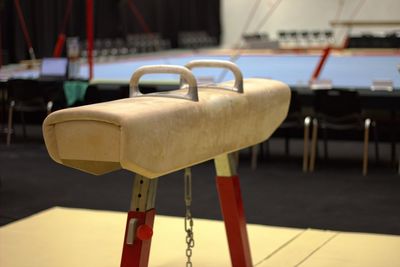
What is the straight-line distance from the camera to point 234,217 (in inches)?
161

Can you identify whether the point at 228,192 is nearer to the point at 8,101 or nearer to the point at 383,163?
the point at 383,163

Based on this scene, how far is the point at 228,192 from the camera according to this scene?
4.09 meters

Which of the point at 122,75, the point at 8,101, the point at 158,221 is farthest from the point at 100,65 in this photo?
the point at 158,221

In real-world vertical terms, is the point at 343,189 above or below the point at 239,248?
below

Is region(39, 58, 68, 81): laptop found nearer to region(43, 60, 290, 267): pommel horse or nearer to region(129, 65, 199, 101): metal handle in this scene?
region(43, 60, 290, 267): pommel horse

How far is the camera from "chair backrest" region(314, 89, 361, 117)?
26.5 feet

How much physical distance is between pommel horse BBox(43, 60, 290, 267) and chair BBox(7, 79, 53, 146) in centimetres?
515

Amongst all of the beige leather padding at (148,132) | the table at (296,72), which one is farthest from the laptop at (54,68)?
the beige leather padding at (148,132)

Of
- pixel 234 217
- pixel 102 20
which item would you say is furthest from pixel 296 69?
pixel 234 217

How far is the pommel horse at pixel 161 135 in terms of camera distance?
2898mm

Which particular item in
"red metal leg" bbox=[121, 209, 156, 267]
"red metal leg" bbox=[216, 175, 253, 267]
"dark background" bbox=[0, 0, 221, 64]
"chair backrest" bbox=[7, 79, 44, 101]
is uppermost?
"red metal leg" bbox=[121, 209, 156, 267]

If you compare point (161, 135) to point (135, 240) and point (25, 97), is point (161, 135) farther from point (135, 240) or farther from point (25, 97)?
point (25, 97)

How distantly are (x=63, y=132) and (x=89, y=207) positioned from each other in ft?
11.7

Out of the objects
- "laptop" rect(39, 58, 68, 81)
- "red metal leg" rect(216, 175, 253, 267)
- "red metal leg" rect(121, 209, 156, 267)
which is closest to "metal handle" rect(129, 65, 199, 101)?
"red metal leg" rect(121, 209, 156, 267)
